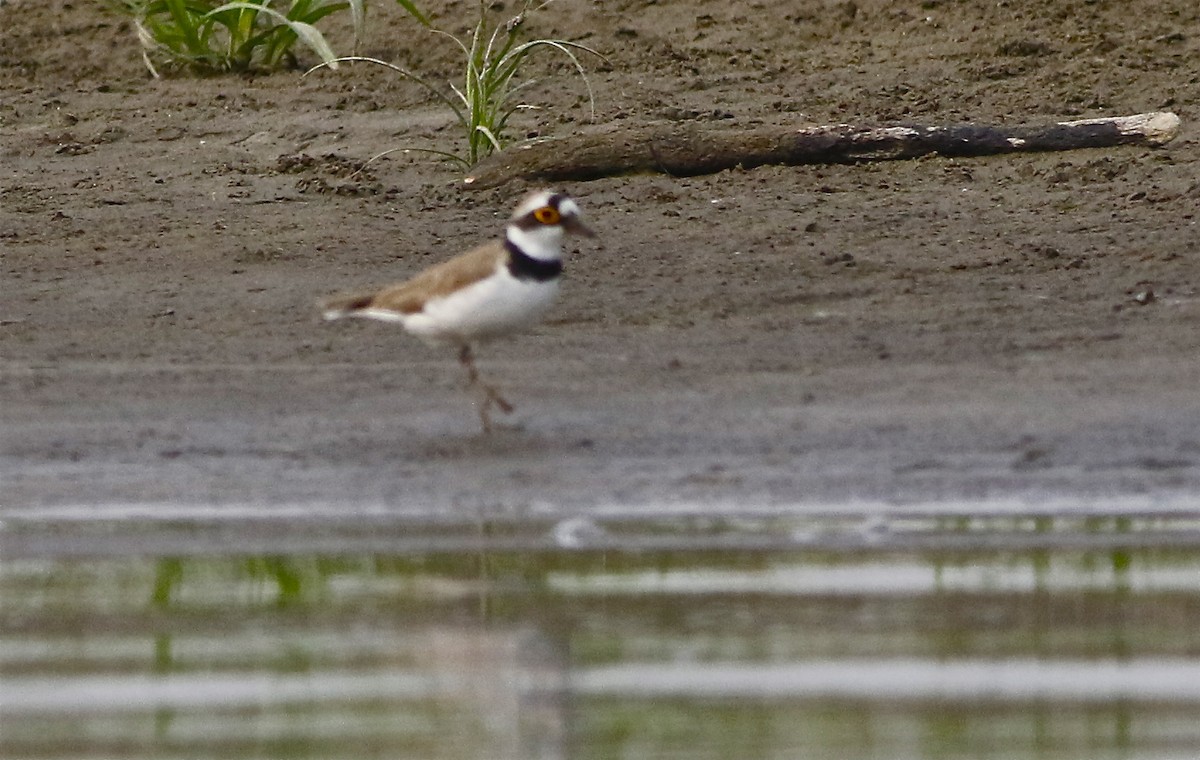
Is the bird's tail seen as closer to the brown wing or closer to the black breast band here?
the brown wing

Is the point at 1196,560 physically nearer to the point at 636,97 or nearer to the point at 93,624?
the point at 93,624

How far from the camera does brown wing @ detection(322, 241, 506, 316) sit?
31.8 ft

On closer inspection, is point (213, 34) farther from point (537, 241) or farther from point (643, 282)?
point (537, 241)

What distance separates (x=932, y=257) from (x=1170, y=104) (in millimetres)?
3027

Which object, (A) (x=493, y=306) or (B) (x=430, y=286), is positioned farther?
(B) (x=430, y=286)

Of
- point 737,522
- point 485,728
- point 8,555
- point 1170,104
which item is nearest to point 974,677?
point 485,728

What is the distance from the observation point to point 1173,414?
373 inches

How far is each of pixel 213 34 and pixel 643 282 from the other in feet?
19.5

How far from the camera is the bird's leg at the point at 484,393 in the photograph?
9.57 meters

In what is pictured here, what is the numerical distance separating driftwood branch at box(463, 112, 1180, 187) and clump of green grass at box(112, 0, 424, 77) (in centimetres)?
295

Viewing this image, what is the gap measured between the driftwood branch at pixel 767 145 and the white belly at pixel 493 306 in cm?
406

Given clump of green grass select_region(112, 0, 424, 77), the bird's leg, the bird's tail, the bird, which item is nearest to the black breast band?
the bird

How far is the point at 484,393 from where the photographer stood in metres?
10.1

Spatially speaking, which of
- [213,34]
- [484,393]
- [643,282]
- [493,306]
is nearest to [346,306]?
[484,393]
